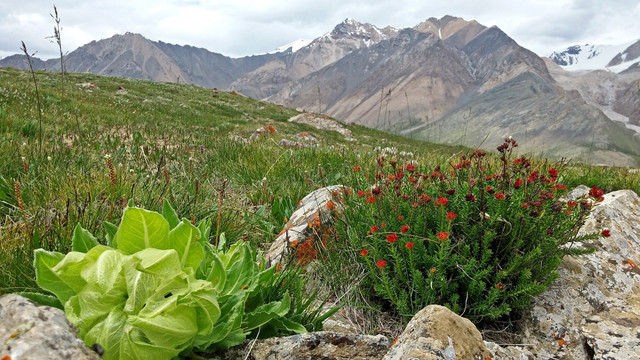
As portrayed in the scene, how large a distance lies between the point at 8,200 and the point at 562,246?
5020 millimetres

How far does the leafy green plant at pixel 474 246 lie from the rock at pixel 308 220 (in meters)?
0.51

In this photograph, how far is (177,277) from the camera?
1.55 metres

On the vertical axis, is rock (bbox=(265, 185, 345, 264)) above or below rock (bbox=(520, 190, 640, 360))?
above

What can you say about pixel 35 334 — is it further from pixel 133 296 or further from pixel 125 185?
pixel 125 185

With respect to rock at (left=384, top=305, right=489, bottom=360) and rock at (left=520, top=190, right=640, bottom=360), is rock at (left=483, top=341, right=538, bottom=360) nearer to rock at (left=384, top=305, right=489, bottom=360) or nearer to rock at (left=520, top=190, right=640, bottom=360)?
rock at (left=384, top=305, right=489, bottom=360)

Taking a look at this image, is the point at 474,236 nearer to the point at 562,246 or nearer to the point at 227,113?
the point at 562,246

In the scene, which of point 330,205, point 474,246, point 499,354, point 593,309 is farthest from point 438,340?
point 330,205

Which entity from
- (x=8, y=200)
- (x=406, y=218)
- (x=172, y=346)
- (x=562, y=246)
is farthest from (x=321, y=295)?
(x=8, y=200)

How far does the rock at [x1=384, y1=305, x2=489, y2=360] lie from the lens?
1783mm

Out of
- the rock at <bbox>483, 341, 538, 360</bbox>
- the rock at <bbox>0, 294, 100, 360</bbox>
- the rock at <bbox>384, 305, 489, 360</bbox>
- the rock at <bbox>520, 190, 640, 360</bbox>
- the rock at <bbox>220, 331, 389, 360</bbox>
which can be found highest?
the rock at <bbox>0, 294, 100, 360</bbox>

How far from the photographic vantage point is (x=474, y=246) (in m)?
3.06

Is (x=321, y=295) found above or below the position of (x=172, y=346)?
below

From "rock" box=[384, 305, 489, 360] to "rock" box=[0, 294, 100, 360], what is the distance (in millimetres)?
1282

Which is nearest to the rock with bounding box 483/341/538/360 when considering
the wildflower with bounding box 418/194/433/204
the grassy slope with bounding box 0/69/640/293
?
the wildflower with bounding box 418/194/433/204
